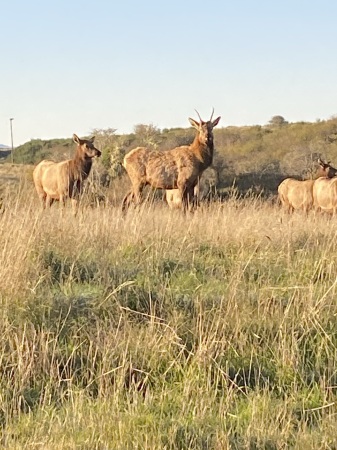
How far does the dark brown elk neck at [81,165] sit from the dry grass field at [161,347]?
8254 millimetres

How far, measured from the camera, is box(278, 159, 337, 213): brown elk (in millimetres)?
18611

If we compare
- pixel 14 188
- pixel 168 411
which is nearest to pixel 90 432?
pixel 168 411

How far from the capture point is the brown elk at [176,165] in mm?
14859

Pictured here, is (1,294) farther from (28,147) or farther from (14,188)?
(28,147)

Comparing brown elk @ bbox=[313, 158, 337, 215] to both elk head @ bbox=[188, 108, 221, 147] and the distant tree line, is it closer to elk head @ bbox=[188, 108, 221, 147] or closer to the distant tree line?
the distant tree line

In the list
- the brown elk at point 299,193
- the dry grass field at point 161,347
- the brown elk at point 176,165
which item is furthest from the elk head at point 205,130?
the dry grass field at point 161,347

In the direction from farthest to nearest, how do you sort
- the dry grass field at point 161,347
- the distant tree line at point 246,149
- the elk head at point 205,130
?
1. the distant tree line at point 246,149
2. the elk head at point 205,130
3. the dry grass field at point 161,347

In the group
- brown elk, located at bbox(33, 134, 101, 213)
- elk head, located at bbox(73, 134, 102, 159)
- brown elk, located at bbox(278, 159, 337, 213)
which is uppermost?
elk head, located at bbox(73, 134, 102, 159)

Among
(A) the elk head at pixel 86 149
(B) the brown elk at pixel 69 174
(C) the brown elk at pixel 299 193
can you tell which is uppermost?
(A) the elk head at pixel 86 149

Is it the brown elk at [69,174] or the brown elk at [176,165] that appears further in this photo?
the brown elk at [69,174]

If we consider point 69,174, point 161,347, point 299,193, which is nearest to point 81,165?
point 69,174

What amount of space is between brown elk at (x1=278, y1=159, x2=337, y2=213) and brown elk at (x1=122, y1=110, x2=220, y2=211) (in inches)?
159

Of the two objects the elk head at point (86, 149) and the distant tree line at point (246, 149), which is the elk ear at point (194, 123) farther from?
the distant tree line at point (246, 149)

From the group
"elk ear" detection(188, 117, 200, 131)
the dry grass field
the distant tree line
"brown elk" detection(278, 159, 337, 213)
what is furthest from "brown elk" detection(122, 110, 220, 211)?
→ the dry grass field
